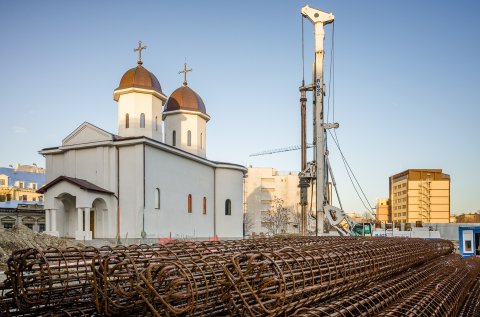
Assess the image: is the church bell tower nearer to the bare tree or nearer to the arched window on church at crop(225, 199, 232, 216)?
the arched window on church at crop(225, 199, 232, 216)

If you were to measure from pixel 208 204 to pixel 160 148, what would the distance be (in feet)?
29.2

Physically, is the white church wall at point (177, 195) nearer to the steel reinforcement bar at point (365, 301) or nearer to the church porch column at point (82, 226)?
the church porch column at point (82, 226)

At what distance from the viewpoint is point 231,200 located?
3697cm

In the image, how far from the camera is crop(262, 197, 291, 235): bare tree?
70750 mm

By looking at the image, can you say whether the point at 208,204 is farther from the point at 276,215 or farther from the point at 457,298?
the point at 276,215

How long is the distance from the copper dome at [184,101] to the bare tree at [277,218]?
35.7 m

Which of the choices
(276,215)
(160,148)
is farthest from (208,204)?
(276,215)

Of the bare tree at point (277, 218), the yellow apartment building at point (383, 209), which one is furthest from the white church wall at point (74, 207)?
the yellow apartment building at point (383, 209)

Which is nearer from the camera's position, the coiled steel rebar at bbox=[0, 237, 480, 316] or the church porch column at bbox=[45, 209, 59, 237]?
the coiled steel rebar at bbox=[0, 237, 480, 316]

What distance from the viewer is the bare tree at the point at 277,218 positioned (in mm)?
70750

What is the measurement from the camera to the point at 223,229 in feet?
118

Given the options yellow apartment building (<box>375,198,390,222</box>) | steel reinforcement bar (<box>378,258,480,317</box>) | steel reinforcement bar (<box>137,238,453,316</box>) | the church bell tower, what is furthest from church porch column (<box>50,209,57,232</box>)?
yellow apartment building (<box>375,198,390,222</box>)

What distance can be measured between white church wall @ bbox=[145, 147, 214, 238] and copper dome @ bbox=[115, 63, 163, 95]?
5.80 m

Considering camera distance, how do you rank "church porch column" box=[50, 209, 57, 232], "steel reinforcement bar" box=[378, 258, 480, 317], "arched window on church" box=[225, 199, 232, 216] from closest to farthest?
"steel reinforcement bar" box=[378, 258, 480, 317] < "church porch column" box=[50, 209, 57, 232] < "arched window on church" box=[225, 199, 232, 216]
